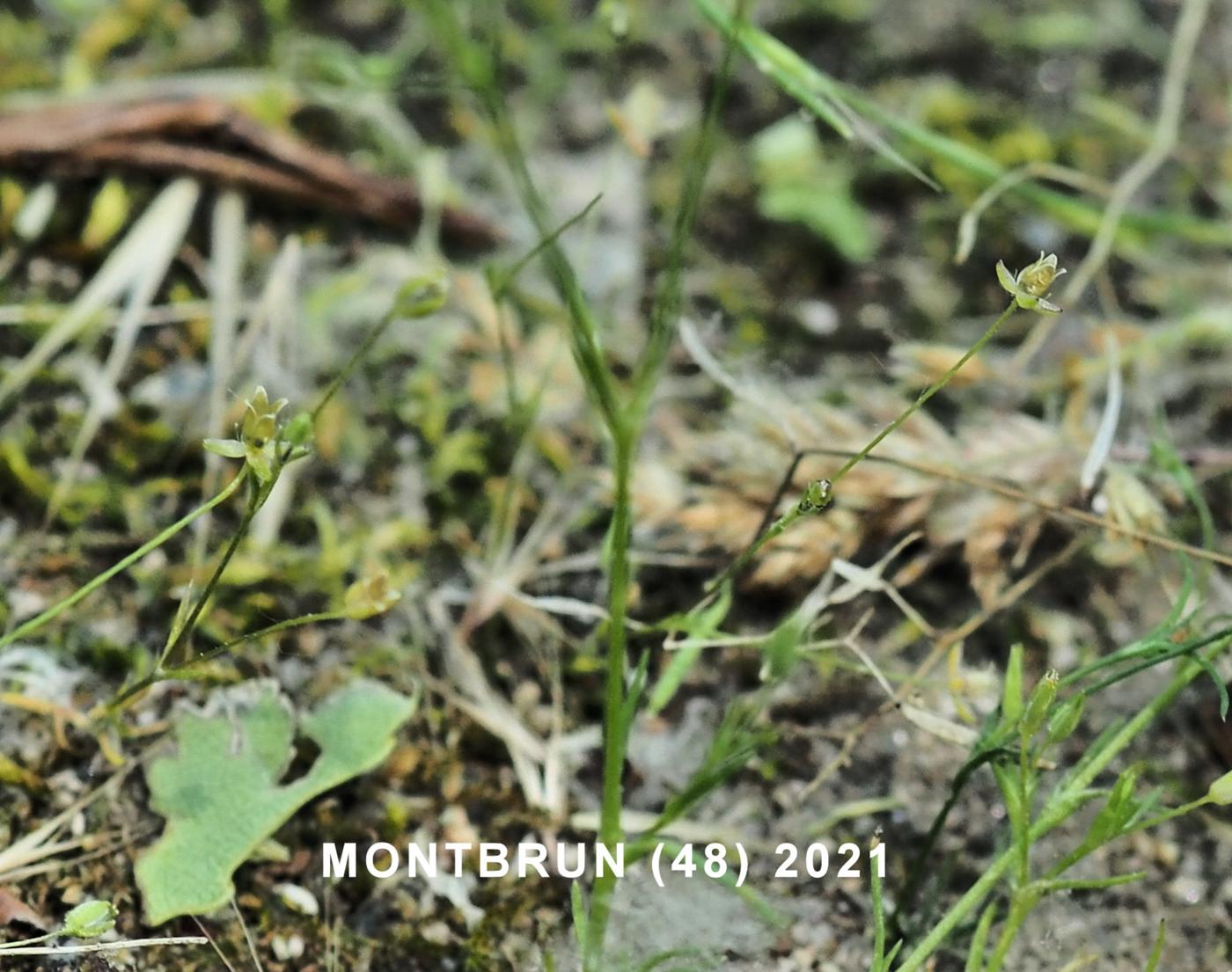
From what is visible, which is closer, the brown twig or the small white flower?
the small white flower

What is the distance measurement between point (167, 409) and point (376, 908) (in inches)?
34.3

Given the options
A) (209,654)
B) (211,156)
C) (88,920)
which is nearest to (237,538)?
(209,654)

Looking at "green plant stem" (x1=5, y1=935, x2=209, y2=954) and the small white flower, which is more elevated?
the small white flower

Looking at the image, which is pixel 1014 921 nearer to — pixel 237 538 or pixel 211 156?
pixel 237 538

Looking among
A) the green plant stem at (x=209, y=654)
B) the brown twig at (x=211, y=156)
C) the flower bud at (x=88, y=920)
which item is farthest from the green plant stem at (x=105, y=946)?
the brown twig at (x=211, y=156)

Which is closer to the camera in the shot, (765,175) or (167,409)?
(167,409)

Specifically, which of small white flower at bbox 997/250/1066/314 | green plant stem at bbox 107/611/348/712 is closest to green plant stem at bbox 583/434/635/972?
green plant stem at bbox 107/611/348/712

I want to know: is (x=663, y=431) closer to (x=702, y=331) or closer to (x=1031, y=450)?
(x=702, y=331)

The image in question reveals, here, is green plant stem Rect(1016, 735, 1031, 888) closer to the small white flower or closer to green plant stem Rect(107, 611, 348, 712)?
the small white flower

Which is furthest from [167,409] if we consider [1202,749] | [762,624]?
[1202,749]

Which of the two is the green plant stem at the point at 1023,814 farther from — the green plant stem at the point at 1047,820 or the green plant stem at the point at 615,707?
the green plant stem at the point at 615,707

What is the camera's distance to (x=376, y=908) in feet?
4.77

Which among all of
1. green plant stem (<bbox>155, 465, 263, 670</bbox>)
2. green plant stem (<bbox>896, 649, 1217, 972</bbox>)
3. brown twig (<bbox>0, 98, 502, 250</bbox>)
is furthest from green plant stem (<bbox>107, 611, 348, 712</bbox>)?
brown twig (<bbox>0, 98, 502, 250</bbox>)

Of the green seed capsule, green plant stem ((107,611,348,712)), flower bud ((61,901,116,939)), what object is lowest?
flower bud ((61,901,116,939))
